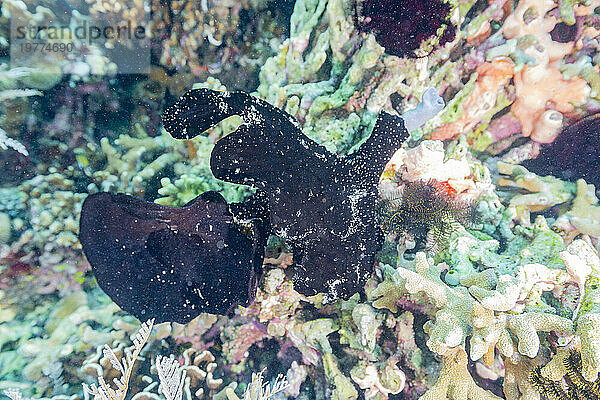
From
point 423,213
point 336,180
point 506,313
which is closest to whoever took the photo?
point 506,313

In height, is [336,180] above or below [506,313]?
above

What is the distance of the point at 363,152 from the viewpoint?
221cm

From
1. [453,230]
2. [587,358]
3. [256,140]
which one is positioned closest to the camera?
[587,358]

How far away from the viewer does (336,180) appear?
2084mm

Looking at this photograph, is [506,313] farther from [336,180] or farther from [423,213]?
[336,180]

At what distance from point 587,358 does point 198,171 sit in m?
2.87

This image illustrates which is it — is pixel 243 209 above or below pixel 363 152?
below

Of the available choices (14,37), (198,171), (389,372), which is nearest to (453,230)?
(389,372)

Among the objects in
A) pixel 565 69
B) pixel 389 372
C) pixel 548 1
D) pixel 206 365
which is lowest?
pixel 206 365

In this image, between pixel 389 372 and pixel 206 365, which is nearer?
pixel 389 372

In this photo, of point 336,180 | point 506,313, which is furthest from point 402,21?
point 506,313

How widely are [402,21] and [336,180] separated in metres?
1.68

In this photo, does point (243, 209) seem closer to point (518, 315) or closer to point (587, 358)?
point (518, 315)

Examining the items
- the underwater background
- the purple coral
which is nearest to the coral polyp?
the underwater background
